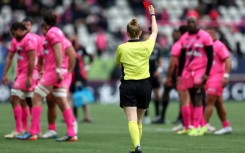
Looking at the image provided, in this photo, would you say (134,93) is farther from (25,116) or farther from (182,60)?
(182,60)

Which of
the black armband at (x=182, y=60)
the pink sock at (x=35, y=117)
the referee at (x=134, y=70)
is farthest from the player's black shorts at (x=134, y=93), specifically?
the black armband at (x=182, y=60)

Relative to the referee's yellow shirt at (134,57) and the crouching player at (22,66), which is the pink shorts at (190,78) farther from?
the referee's yellow shirt at (134,57)

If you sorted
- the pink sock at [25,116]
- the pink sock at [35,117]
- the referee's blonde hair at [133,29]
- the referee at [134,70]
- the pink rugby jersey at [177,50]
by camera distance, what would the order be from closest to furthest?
1. the referee's blonde hair at [133,29]
2. the referee at [134,70]
3. the pink sock at [35,117]
4. the pink sock at [25,116]
5. the pink rugby jersey at [177,50]

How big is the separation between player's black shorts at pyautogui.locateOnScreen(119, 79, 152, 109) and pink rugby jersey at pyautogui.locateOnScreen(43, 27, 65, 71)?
2892mm

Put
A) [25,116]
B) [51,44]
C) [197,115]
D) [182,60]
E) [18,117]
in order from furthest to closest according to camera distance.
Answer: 1. [182,60]
2. [197,115]
3. [25,116]
4. [18,117]
5. [51,44]

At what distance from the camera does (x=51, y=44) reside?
51.6 feet

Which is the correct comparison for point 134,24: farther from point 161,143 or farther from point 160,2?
point 160,2

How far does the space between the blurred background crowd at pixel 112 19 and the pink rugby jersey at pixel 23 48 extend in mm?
16603

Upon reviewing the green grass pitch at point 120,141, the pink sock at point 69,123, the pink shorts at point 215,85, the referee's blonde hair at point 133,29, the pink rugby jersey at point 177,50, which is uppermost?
the referee's blonde hair at point 133,29

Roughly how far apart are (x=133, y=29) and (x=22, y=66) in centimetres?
421

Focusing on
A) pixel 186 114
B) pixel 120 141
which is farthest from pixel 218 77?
pixel 120 141

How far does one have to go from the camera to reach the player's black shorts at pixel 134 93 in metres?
13.1

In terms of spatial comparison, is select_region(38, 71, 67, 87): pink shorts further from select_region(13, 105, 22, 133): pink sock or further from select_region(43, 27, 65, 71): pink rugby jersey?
select_region(13, 105, 22, 133): pink sock

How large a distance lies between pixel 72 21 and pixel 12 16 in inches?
111
